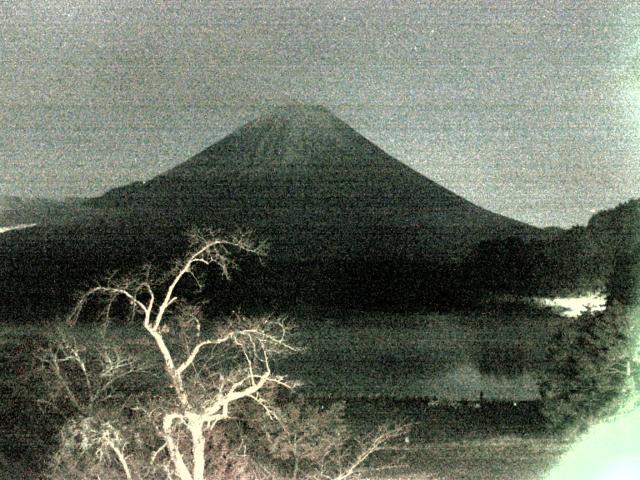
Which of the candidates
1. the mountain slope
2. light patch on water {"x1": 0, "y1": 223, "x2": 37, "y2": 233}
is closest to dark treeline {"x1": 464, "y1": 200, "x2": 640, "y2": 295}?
the mountain slope

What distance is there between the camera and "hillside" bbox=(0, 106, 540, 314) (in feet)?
133

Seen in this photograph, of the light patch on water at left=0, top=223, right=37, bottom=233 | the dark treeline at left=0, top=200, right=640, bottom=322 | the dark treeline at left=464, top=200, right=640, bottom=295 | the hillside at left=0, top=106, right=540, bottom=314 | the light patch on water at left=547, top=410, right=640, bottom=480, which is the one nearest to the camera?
the light patch on water at left=547, top=410, right=640, bottom=480

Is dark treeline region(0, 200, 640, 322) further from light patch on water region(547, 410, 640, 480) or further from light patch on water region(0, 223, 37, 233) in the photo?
light patch on water region(547, 410, 640, 480)

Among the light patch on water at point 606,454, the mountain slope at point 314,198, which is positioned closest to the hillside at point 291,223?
the mountain slope at point 314,198

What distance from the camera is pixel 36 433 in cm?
756

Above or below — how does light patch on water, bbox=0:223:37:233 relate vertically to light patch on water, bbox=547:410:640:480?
below

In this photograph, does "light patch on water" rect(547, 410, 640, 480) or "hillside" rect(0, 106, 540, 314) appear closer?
"light patch on water" rect(547, 410, 640, 480)

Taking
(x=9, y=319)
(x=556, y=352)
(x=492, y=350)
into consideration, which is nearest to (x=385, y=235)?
(x=9, y=319)

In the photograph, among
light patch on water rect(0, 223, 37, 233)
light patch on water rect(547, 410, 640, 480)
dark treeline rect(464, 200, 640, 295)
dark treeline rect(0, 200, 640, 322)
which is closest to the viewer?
light patch on water rect(547, 410, 640, 480)

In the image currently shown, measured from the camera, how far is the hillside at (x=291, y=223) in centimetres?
4050

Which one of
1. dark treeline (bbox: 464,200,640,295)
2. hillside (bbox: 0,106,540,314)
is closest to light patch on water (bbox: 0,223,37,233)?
hillside (bbox: 0,106,540,314)

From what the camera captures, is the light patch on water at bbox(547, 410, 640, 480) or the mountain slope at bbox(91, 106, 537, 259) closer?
the light patch on water at bbox(547, 410, 640, 480)

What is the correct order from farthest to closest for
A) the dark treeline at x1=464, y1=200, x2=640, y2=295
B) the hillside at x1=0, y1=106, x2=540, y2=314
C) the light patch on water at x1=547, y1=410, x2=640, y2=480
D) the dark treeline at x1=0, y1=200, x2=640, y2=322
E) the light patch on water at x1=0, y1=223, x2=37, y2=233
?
the light patch on water at x1=0, y1=223, x2=37, y2=233, the hillside at x1=0, y1=106, x2=540, y2=314, the dark treeline at x1=0, y1=200, x2=640, y2=322, the dark treeline at x1=464, y1=200, x2=640, y2=295, the light patch on water at x1=547, y1=410, x2=640, y2=480

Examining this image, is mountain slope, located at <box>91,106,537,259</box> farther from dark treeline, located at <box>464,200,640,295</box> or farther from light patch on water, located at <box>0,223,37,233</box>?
dark treeline, located at <box>464,200,640,295</box>
